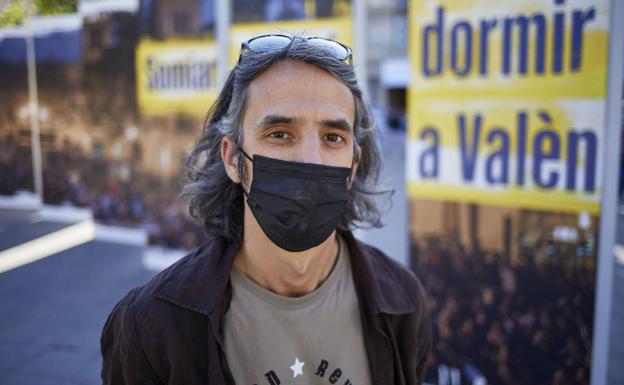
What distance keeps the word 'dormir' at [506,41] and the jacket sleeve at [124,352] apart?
2.37 metres

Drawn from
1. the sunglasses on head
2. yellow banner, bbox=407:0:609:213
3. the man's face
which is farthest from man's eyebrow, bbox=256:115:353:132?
yellow banner, bbox=407:0:609:213

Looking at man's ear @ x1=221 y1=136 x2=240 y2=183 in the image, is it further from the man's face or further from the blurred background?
the blurred background

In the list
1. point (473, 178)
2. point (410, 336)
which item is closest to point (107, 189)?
point (473, 178)

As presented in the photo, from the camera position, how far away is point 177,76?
202 inches

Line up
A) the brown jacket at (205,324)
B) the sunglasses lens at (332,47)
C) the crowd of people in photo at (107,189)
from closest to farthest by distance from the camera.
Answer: the brown jacket at (205,324) < the sunglasses lens at (332,47) < the crowd of people in photo at (107,189)

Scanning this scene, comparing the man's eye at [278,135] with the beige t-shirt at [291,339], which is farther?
the man's eye at [278,135]

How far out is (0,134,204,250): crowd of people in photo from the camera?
5.37 metres

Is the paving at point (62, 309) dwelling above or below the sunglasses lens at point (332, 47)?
below

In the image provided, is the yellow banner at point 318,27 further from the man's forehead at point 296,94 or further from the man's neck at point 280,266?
the man's neck at point 280,266

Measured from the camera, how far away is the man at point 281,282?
1461mm

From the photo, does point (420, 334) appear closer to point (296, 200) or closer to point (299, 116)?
point (296, 200)

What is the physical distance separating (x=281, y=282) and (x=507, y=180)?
77.7 inches

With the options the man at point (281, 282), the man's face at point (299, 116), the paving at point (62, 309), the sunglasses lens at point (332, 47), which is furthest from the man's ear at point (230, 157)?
the paving at point (62, 309)

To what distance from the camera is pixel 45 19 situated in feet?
21.7
